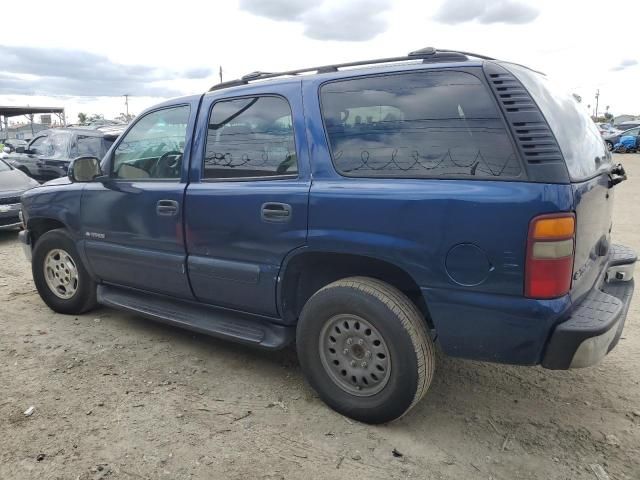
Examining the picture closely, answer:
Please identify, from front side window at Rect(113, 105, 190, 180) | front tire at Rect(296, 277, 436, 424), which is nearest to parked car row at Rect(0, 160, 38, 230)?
front side window at Rect(113, 105, 190, 180)

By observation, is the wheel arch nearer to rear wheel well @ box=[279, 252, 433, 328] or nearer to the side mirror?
the side mirror

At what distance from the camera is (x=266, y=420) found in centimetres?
299

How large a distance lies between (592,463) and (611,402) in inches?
28.2

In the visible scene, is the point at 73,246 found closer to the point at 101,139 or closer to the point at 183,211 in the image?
the point at 183,211

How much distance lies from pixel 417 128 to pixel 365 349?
1.21 meters

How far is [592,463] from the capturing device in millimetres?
2582

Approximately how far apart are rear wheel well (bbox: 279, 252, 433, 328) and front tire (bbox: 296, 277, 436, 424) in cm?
10

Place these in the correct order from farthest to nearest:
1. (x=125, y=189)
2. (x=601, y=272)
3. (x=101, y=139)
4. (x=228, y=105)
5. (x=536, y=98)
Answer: (x=101, y=139)
(x=125, y=189)
(x=228, y=105)
(x=601, y=272)
(x=536, y=98)

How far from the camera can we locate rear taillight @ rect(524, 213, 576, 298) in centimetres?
230

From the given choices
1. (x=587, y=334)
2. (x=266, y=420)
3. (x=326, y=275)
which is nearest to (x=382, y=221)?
(x=326, y=275)

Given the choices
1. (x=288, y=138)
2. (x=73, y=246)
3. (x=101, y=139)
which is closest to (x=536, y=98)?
(x=288, y=138)

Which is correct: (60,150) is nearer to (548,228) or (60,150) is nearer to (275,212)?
(275,212)

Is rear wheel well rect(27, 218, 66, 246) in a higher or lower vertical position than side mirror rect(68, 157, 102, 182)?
lower

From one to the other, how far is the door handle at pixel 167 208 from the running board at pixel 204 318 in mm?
669
